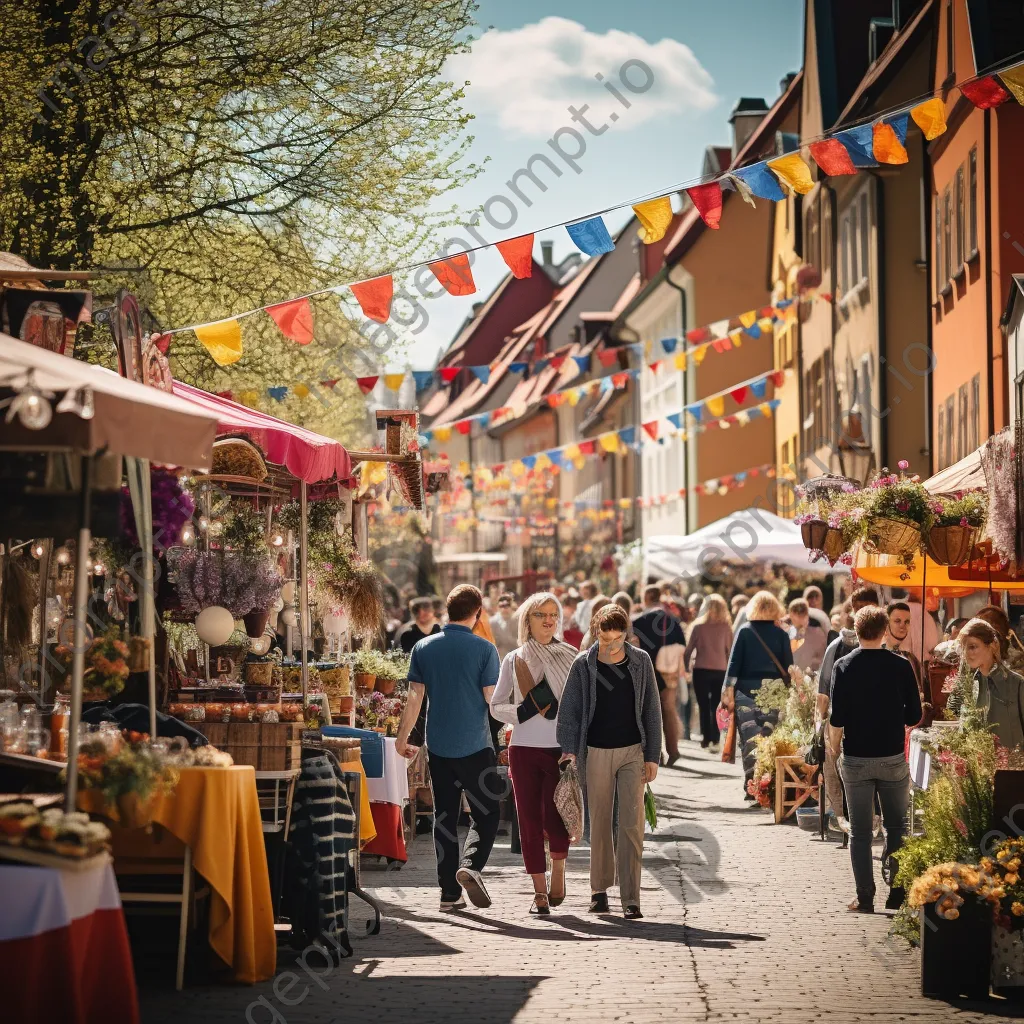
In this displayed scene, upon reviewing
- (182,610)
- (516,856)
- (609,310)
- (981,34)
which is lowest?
(516,856)

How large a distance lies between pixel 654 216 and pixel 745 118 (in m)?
35.5

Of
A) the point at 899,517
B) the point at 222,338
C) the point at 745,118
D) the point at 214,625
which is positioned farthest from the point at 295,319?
the point at 745,118

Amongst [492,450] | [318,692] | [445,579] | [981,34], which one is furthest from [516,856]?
[492,450]

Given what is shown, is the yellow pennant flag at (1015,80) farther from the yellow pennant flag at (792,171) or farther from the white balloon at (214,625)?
the white balloon at (214,625)

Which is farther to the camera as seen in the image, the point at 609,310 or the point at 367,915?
the point at 609,310

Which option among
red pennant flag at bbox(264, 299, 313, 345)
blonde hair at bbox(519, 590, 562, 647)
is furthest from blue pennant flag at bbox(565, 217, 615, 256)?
blonde hair at bbox(519, 590, 562, 647)

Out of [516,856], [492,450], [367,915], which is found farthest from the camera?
[492,450]

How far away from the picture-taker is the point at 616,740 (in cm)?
1016

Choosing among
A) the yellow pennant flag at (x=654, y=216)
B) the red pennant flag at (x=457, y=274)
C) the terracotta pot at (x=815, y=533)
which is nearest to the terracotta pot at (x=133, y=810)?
the red pennant flag at (x=457, y=274)

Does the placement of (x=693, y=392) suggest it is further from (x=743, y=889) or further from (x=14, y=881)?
(x=14, y=881)

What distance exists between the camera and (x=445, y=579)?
75.4 meters

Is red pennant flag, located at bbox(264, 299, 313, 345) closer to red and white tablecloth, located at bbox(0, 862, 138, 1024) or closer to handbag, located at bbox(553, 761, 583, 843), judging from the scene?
handbag, located at bbox(553, 761, 583, 843)

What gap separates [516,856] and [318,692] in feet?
7.65

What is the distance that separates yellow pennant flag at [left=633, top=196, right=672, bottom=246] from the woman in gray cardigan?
3957 millimetres
